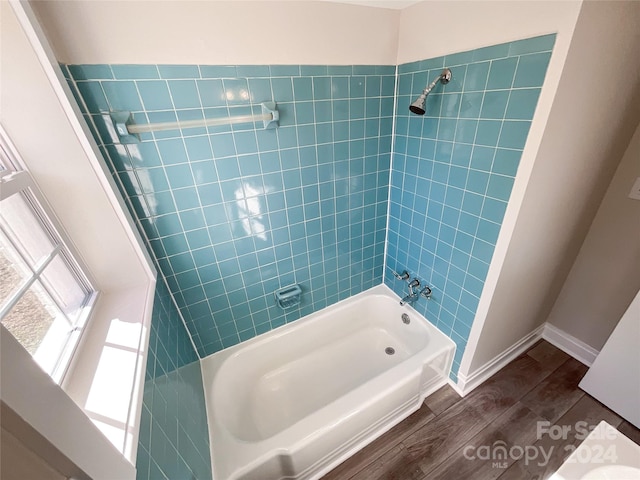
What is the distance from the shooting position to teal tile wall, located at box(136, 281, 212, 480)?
672mm

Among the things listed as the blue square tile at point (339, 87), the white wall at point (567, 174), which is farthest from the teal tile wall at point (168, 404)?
the white wall at point (567, 174)

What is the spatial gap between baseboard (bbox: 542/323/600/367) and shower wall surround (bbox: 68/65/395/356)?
1.39 m

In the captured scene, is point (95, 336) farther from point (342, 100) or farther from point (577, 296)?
point (577, 296)

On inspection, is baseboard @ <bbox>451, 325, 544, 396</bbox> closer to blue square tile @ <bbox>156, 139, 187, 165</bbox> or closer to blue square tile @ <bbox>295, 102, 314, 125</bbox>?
blue square tile @ <bbox>295, 102, 314, 125</bbox>

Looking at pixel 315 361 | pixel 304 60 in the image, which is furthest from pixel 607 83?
pixel 315 361

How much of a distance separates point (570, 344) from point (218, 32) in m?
2.65

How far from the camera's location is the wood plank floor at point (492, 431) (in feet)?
4.16

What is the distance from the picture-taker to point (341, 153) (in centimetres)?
147

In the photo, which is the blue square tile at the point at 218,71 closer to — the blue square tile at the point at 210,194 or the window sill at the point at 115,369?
the blue square tile at the point at 210,194

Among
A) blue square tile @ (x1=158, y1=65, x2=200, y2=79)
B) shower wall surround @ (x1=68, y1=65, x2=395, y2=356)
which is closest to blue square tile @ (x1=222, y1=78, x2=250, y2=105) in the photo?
shower wall surround @ (x1=68, y1=65, x2=395, y2=356)

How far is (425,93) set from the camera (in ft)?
3.69

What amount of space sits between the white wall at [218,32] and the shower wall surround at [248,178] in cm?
5

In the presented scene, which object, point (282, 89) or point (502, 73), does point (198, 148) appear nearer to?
point (282, 89)

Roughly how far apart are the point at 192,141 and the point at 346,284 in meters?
1.33
